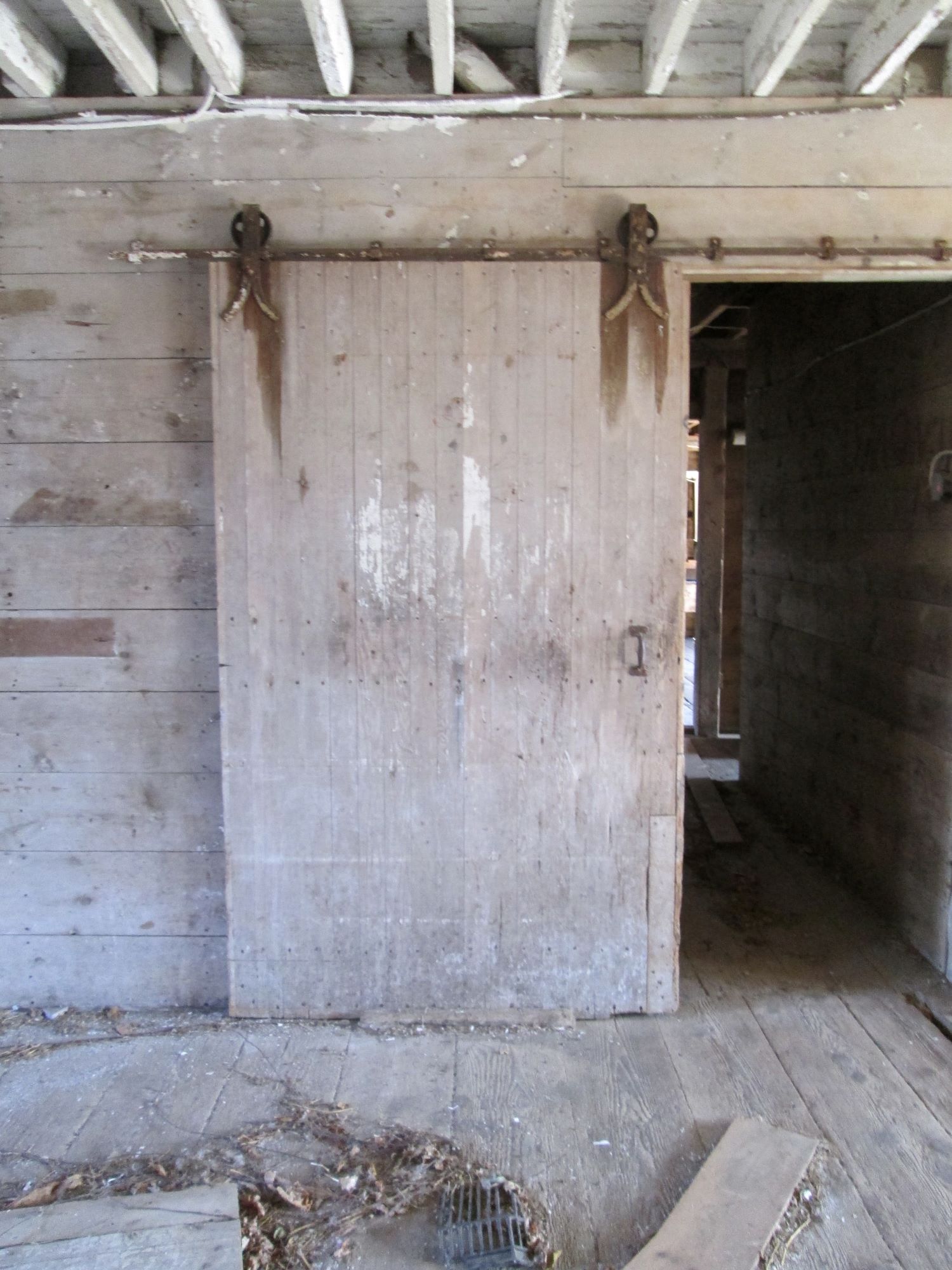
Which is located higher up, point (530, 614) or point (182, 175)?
point (182, 175)

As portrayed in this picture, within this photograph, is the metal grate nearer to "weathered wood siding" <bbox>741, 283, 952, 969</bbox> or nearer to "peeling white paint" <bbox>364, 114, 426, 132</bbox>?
"weathered wood siding" <bbox>741, 283, 952, 969</bbox>

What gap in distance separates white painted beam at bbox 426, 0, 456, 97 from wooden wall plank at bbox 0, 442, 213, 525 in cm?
109

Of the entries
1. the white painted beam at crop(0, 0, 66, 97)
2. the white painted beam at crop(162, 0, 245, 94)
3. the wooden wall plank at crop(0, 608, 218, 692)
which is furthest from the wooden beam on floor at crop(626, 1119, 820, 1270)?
the white painted beam at crop(0, 0, 66, 97)

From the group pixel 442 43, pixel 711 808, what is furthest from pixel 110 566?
pixel 711 808

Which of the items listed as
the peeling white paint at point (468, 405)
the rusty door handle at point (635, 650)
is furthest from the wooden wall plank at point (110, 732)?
the rusty door handle at point (635, 650)

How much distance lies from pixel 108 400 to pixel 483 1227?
84.5 inches

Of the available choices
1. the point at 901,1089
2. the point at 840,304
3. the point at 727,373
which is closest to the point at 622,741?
the point at 901,1089

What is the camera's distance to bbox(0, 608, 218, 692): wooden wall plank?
2379mm

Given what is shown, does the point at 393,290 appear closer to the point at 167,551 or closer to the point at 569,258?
the point at 569,258

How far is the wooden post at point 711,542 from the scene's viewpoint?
6.23 m

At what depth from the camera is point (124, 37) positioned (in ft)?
6.71

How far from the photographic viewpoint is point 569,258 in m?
2.22

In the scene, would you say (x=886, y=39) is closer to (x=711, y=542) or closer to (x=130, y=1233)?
(x=130, y=1233)

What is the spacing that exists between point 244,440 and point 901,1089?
2299 millimetres
